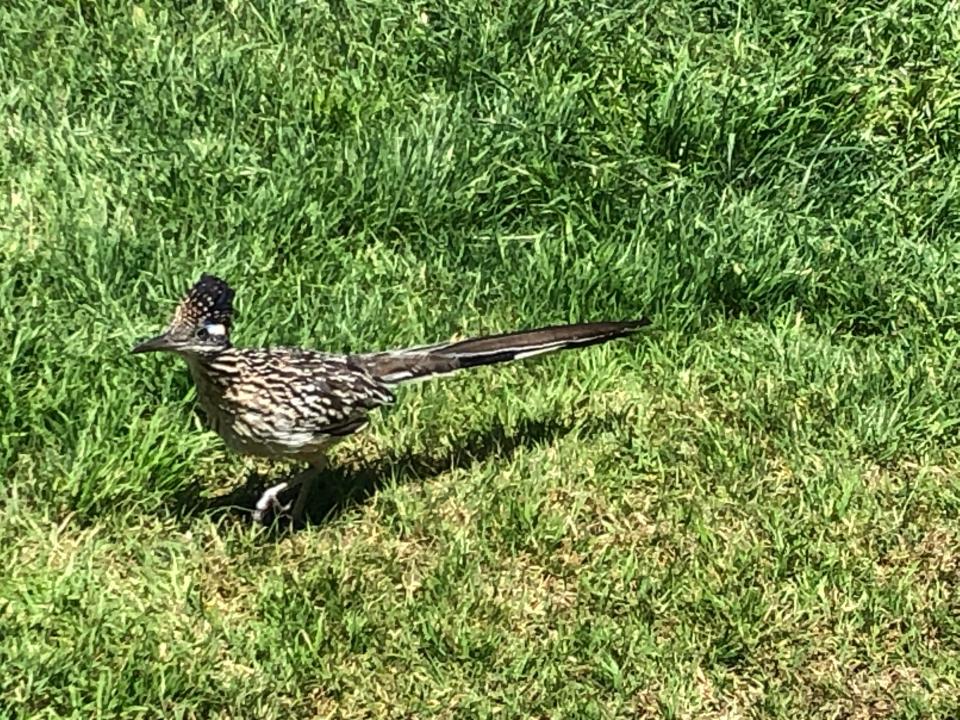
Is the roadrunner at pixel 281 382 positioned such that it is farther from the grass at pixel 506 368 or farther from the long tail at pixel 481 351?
the grass at pixel 506 368

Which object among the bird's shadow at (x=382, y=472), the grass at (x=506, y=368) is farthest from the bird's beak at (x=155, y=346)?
the bird's shadow at (x=382, y=472)

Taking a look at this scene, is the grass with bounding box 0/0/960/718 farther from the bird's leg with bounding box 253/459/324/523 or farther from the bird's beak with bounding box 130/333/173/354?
the bird's beak with bounding box 130/333/173/354

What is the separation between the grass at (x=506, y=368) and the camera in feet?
18.8

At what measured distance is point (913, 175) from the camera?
26.6 ft

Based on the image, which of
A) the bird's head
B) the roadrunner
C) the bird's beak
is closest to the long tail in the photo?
the roadrunner

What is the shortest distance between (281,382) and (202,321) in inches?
15.2

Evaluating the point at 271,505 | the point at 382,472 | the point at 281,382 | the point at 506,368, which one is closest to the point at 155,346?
the point at 281,382

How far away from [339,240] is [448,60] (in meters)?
1.36

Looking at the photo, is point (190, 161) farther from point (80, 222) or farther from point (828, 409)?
point (828, 409)

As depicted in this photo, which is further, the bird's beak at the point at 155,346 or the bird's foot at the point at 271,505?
the bird's foot at the point at 271,505

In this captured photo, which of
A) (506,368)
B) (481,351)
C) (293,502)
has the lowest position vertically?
(293,502)

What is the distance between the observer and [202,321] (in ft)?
18.6

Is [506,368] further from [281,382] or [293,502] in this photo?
[281,382]

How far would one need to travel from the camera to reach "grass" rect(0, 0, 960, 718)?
226 inches
